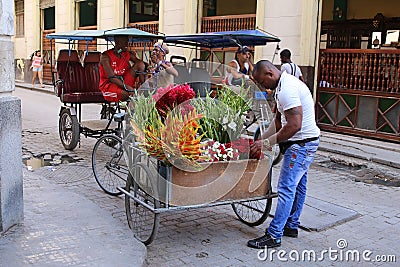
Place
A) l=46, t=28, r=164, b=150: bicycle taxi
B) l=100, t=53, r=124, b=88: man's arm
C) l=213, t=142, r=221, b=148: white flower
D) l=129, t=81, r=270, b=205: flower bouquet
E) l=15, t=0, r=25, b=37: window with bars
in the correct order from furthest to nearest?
l=15, t=0, r=25, b=37: window with bars, l=46, t=28, r=164, b=150: bicycle taxi, l=100, t=53, r=124, b=88: man's arm, l=213, t=142, r=221, b=148: white flower, l=129, t=81, r=270, b=205: flower bouquet

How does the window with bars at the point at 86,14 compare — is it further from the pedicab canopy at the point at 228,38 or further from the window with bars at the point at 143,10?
the pedicab canopy at the point at 228,38

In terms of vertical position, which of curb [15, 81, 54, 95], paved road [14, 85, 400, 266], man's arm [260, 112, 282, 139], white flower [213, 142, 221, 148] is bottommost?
paved road [14, 85, 400, 266]

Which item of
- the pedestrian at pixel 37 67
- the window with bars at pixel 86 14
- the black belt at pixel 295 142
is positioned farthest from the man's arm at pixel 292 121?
the pedestrian at pixel 37 67

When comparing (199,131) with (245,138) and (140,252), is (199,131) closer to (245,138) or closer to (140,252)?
(245,138)

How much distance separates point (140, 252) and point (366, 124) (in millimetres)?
7547

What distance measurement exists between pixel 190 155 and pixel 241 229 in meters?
1.36

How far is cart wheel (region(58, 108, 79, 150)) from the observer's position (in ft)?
26.9

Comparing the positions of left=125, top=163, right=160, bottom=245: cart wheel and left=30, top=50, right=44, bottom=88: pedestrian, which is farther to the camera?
left=30, top=50, right=44, bottom=88: pedestrian

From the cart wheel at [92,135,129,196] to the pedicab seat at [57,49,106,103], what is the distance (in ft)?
8.77

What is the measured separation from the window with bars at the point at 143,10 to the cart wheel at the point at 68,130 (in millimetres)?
9958

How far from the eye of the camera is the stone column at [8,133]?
4.19m

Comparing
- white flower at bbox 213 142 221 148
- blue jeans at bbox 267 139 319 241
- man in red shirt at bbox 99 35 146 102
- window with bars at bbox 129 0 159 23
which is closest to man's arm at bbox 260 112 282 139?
blue jeans at bbox 267 139 319 241

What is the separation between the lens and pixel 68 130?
8461 mm

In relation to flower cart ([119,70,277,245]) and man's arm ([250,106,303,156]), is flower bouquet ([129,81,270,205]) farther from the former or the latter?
man's arm ([250,106,303,156])
